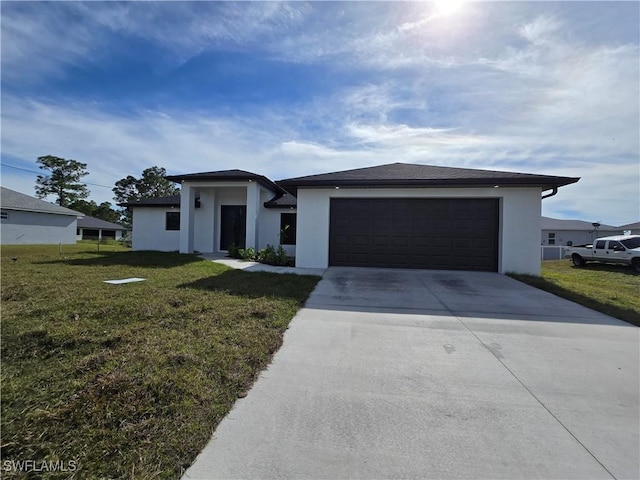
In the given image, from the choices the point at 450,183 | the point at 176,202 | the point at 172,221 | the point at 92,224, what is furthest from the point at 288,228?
the point at 92,224

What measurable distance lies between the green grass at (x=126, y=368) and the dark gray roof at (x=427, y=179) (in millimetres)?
5144

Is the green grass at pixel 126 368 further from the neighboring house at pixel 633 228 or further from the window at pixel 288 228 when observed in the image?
the neighboring house at pixel 633 228

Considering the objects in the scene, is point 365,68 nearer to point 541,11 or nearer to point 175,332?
point 541,11

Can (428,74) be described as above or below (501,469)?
above

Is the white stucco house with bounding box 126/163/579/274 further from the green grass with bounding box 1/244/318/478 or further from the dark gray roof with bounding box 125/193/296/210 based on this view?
the green grass with bounding box 1/244/318/478

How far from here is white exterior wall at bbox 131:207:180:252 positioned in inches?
643

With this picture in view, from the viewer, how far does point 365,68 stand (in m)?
8.90

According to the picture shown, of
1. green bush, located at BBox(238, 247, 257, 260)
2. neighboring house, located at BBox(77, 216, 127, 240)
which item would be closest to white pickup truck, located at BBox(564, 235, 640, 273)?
green bush, located at BBox(238, 247, 257, 260)

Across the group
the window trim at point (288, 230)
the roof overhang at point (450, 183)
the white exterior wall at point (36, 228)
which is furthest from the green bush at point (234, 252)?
the white exterior wall at point (36, 228)

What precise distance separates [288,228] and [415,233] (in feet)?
21.6

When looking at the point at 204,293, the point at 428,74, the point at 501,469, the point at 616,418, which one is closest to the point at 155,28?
the point at 204,293

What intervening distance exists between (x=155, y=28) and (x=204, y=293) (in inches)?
266

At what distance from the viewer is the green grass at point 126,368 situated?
1906 mm

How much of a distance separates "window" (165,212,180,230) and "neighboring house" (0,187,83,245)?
16299 millimetres
